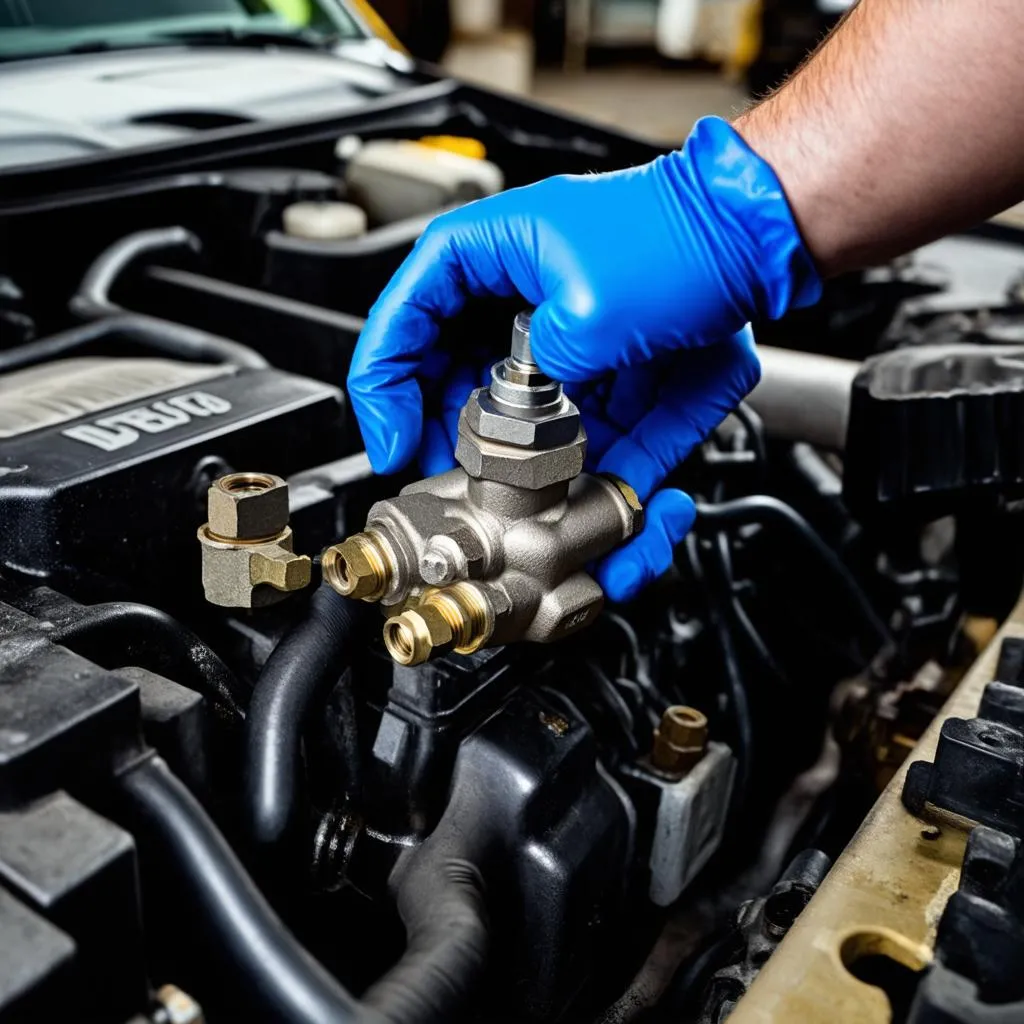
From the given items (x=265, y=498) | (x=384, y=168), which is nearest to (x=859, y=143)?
(x=265, y=498)

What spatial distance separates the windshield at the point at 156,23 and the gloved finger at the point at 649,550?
1.18m

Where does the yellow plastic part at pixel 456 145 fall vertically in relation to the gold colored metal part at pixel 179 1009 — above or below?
above

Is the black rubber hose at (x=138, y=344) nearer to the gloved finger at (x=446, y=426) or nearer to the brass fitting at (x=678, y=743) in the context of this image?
the gloved finger at (x=446, y=426)

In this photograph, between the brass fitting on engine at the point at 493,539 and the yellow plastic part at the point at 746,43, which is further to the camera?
the yellow plastic part at the point at 746,43

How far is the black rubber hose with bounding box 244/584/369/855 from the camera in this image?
677 millimetres

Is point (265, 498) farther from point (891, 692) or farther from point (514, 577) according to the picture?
point (891, 692)

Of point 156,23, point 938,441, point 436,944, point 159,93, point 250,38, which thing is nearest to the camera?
point 436,944

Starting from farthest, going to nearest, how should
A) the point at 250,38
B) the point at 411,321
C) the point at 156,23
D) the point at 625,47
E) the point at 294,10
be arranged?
1. the point at 625,47
2. the point at 294,10
3. the point at 250,38
4. the point at 156,23
5. the point at 411,321

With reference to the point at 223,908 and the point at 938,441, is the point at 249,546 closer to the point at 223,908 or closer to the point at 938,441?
the point at 223,908

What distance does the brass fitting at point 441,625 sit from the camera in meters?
0.66

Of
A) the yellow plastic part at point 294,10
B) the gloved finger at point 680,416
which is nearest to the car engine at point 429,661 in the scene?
the gloved finger at point 680,416

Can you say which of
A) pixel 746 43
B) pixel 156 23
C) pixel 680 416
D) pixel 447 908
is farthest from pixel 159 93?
pixel 746 43

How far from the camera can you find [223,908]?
561 mm

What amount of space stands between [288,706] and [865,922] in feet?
1.24
